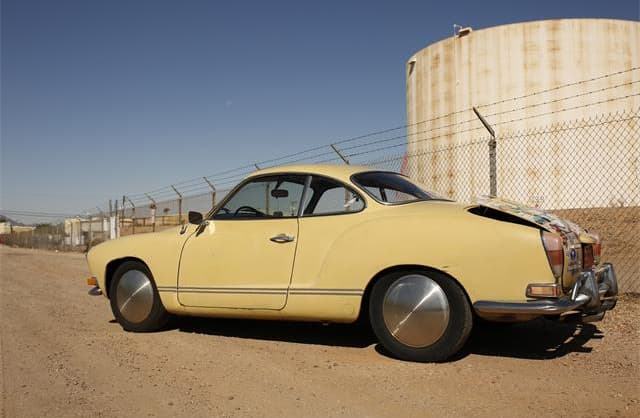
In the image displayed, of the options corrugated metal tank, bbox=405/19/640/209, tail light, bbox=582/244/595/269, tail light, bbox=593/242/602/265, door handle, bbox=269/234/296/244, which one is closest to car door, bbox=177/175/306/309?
door handle, bbox=269/234/296/244

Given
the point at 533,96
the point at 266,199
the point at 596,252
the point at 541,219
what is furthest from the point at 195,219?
the point at 533,96

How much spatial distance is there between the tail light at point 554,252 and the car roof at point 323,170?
153cm

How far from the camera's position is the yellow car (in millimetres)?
3377

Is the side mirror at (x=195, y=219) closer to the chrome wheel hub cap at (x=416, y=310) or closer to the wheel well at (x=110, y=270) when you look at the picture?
the wheel well at (x=110, y=270)

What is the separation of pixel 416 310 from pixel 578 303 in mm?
945

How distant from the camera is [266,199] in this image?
14.9 feet

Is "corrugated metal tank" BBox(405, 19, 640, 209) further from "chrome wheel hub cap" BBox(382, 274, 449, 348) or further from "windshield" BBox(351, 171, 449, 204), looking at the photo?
"chrome wheel hub cap" BBox(382, 274, 449, 348)

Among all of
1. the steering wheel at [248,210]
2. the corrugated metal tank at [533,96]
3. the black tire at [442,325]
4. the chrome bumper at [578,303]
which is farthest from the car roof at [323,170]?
the corrugated metal tank at [533,96]

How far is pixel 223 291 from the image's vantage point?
171 inches

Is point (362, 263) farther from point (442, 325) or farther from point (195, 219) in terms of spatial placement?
point (195, 219)

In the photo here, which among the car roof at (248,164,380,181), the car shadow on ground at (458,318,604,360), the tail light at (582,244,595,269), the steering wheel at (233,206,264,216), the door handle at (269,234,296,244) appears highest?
the car roof at (248,164,380,181)

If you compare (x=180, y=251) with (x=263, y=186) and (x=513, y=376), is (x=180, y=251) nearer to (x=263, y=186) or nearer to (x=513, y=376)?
(x=263, y=186)

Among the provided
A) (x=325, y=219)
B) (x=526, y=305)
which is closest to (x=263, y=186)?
(x=325, y=219)

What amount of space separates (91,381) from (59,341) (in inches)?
52.6
